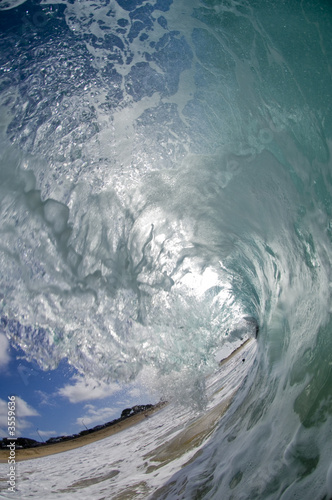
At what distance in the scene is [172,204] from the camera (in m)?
4.76

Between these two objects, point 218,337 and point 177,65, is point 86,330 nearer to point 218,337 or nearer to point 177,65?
point 218,337

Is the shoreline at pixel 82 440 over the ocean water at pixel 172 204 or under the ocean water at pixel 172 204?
under

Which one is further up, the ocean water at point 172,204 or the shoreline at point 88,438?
the ocean water at point 172,204

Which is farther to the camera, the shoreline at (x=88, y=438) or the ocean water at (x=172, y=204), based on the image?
the shoreline at (x=88, y=438)

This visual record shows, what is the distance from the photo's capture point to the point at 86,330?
4.94m

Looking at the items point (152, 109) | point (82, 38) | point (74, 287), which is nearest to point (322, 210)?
point (152, 109)

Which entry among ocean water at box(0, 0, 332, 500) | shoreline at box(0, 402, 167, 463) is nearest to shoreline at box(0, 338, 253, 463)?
shoreline at box(0, 402, 167, 463)

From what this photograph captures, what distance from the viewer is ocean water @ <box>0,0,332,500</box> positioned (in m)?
2.98

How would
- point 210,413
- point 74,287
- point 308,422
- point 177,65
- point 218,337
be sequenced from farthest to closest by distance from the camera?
point 218,337, point 210,413, point 74,287, point 177,65, point 308,422

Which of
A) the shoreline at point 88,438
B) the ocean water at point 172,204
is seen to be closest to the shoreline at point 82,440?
the shoreline at point 88,438

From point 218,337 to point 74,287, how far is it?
421 centimetres

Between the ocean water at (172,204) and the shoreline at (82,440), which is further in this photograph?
the shoreline at (82,440)

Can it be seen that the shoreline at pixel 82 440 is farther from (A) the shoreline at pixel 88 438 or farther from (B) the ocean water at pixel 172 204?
(B) the ocean water at pixel 172 204

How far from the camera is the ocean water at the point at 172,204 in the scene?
117 inches
